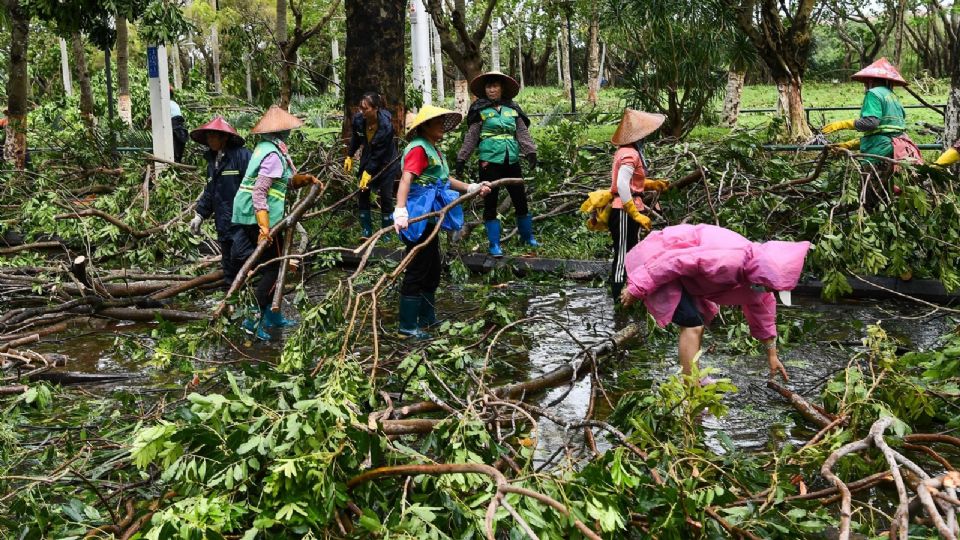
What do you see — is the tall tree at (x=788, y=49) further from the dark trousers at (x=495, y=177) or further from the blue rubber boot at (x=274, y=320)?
the blue rubber boot at (x=274, y=320)

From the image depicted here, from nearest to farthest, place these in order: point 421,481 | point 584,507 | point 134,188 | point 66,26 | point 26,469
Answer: point 584,507 → point 421,481 → point 26,469 → point 134,188 → point 66,26

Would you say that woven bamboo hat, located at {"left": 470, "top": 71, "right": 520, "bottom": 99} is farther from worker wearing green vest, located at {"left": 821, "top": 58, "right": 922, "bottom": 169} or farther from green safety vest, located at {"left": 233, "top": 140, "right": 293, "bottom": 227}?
worker wearing green vest, located at {"left": 821, "top": 58, "right": 922, "bottom": 169}

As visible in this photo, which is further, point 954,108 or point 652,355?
point 954,108

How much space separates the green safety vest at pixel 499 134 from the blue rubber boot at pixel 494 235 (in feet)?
2.02

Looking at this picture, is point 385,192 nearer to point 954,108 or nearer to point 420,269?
point 420,269

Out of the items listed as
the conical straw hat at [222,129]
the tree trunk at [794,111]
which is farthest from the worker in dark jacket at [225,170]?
the tree trunk at [794,111]

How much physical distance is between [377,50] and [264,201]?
5.09 meters

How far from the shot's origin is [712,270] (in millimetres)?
5266

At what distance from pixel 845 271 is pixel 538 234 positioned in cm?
366

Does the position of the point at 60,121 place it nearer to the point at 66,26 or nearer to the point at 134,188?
the point at 66,26

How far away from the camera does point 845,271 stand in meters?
8.24

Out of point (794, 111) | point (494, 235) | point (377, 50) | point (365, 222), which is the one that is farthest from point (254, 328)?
point (794, 111)

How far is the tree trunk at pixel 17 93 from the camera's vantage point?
45.8ft

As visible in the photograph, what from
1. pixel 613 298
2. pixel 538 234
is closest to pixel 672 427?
pixel 613 298
